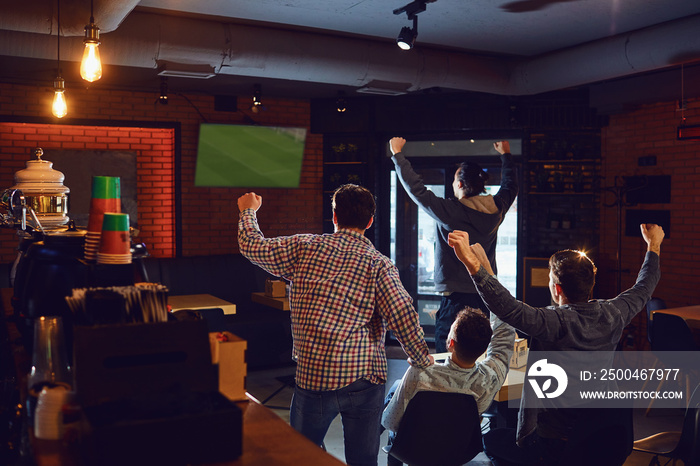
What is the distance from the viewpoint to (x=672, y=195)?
21.5ft

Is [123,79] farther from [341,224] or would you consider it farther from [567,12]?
[341,224]

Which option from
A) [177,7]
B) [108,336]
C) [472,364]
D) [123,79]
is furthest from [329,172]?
[108,336]

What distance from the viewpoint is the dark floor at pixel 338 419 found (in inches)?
171

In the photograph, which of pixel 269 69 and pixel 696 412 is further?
pixel 269 69

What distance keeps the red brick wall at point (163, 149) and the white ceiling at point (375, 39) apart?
561 mm

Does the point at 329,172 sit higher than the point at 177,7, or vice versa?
the point at 177,7

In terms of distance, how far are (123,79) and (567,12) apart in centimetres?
422

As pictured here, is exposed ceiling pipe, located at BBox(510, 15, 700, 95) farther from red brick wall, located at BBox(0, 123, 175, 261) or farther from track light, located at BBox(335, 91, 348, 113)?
red brick wall, located at BBox(0, 123, 175, 261)

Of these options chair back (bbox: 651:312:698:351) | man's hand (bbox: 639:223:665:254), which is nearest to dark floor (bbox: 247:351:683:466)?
chair back (bbox: 651:312:698:351)

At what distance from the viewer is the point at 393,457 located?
112 inches

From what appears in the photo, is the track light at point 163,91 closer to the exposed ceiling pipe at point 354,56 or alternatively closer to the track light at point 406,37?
the exposed ceiling pipe at point 354,56

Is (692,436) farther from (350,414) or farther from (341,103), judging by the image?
(341,103)

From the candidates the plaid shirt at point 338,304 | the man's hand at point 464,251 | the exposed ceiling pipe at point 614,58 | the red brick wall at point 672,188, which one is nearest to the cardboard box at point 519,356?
the plaid shirt at point 338,304

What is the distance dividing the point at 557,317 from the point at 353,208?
0.85 m
